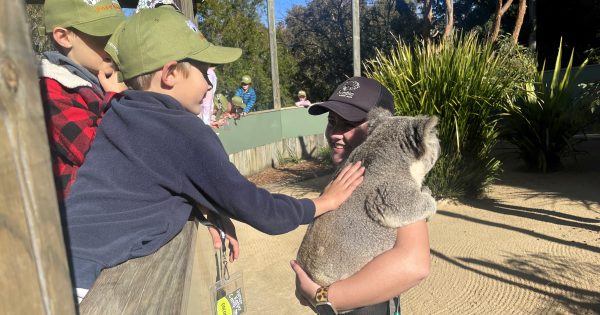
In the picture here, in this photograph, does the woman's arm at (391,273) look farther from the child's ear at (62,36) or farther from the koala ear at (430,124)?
the child's ear at (62,36)

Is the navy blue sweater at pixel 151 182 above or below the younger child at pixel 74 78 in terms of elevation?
below

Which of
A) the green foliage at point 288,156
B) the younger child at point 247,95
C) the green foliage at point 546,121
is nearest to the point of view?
the green foliage at point 546,121

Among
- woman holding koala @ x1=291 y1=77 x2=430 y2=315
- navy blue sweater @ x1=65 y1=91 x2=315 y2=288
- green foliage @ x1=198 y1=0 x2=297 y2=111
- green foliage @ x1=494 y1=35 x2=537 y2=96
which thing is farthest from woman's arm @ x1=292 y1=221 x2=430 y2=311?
green foliage @ x1=198 y1=0 x2=297 y2=111

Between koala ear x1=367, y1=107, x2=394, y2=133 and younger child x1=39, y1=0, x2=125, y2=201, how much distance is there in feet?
3.33

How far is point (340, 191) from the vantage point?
5.53 feet

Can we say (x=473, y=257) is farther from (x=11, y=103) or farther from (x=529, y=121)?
(x=11, y=103)

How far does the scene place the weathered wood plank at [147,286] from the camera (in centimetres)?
96

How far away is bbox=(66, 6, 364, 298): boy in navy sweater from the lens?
4.68 ft

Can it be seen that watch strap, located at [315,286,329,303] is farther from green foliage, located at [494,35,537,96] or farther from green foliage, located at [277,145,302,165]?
green foliage, located at [277,145,302,165]

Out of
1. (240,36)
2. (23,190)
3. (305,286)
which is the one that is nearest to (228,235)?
(305,286)

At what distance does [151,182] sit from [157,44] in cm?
48

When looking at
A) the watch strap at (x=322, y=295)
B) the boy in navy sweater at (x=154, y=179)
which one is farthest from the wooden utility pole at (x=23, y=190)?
the watch strap at (x=322, y=295)

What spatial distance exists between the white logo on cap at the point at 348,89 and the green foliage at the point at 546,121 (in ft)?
23.4

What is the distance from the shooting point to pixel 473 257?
18.0ft
